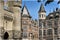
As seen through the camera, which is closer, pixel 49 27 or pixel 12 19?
pixel 12 19

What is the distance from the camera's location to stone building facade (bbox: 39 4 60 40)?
13859 mm

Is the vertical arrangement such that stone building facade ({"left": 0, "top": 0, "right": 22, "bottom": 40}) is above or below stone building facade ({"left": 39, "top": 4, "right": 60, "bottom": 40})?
above

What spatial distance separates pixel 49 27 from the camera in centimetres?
1416

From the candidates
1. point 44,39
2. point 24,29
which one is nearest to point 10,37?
point 24,29

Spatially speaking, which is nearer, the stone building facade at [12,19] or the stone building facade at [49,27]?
the stone building facade at [12,19]

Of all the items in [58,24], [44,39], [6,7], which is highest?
[6,7]

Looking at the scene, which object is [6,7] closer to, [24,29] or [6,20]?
[6,20]

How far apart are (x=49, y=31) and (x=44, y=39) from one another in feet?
2.17

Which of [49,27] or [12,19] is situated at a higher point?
[12,19]

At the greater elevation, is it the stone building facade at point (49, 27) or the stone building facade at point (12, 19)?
the stone building facade at point (12, 19)

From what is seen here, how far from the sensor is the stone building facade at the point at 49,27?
1386 centimetres

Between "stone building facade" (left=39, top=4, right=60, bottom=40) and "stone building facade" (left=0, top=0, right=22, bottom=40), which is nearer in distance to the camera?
"stone building facade" (left=0, top=0, right=22, bottom=40)

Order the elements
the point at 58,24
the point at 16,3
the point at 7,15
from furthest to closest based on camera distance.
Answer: the point at 58,24 < the point at 7,15 < the point at 16,3

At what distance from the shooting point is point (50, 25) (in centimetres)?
1413
